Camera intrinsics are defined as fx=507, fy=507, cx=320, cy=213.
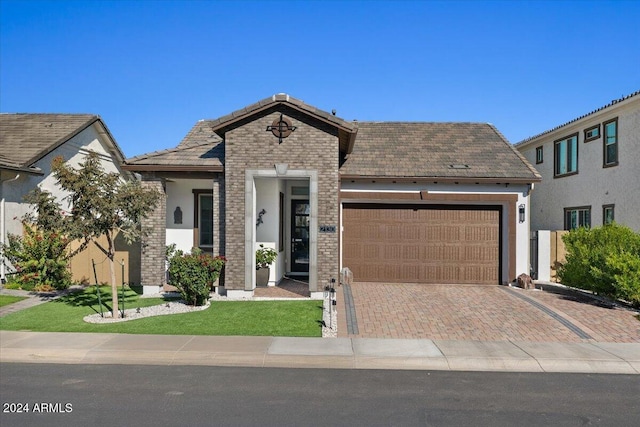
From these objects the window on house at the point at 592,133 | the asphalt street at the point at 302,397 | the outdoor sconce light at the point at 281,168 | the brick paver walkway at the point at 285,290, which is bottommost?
the asphalt street at the point at 302,397

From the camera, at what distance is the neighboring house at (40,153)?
50.3 feet

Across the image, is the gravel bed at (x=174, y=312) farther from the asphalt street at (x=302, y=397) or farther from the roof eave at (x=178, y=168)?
the roof eave at (x=178, y=168)

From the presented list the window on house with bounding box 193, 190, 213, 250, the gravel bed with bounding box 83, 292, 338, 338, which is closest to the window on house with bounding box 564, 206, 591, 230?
the gravel bed with bounding box 83, 292, 338, 338

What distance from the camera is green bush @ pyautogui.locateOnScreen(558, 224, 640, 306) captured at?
12391mm

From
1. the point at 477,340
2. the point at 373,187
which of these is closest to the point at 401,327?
the point at 477,340

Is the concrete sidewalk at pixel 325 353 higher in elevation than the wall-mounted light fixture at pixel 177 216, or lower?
lower

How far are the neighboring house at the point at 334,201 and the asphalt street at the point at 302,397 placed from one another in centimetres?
593

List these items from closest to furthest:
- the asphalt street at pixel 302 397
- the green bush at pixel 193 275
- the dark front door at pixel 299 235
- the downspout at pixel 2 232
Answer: the asphalt street at pixel 302 397 < the green bush at pixel 193 275 < the downspout at pixel 2 232 < the dark front door at pixel 299 235

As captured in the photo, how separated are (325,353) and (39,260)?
33.8 feet

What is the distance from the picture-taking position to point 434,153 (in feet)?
54.3

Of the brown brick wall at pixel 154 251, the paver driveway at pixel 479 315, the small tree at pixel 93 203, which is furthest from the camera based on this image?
the brown brick wall at pixel 154 251

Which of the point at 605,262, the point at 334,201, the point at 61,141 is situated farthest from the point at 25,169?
the point at 605,262

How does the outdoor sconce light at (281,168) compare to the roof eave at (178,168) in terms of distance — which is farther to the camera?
the roof eave at (178,168)

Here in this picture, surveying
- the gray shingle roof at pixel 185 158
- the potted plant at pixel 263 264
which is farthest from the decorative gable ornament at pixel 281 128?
the potted plant at pixel 263 264
